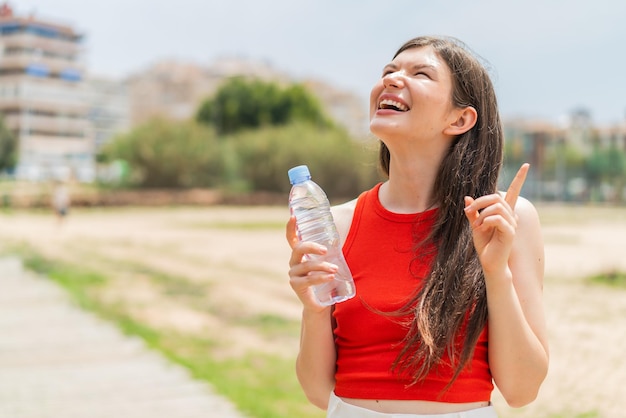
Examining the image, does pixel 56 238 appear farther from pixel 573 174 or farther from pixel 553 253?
pixel 573 174

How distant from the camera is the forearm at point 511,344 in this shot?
1707mm

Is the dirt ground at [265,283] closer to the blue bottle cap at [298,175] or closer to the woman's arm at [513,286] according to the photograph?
the woman's arm at [513,286]

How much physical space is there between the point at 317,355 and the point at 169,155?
46.1m

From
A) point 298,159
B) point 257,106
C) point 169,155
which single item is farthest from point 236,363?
point 257,106

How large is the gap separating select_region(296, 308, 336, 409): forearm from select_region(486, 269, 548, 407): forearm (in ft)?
1.25

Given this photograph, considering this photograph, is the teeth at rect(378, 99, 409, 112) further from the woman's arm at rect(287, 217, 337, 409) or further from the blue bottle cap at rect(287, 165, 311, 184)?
the woman's arm at rect(287, 217, 337, 409)

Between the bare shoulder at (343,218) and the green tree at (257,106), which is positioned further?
the green tree at (257,106)

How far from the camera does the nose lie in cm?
183

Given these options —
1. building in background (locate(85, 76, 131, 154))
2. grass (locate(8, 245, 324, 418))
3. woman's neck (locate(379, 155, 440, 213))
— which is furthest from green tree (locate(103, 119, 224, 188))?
woman's neck (locate(379, 155, 440, 213))

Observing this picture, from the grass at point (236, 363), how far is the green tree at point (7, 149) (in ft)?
139

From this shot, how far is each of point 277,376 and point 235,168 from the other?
4462cm

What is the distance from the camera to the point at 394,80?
6.03 feet

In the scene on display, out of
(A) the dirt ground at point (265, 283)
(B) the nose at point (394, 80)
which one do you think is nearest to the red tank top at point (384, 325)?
(B) the nose at point (394, 80)

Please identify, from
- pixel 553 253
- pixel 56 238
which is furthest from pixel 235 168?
pixel 553 253
